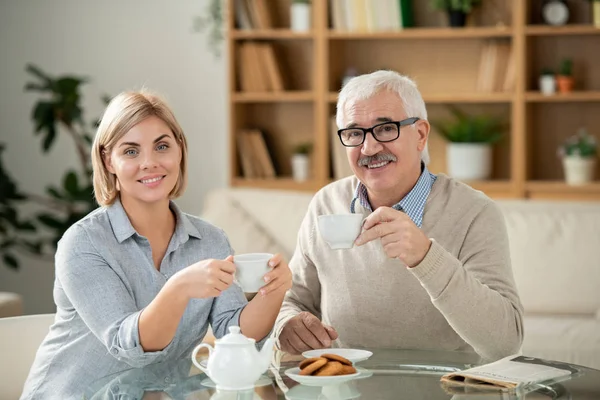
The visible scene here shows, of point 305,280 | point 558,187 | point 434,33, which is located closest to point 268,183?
point 434,33

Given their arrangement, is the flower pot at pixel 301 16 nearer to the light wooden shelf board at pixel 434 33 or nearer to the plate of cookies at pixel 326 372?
the light wooden shelf board at pixel 434 33

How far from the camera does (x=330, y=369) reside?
1.66m

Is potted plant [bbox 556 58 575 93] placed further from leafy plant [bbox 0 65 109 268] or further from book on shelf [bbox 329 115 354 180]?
leafy plant [bbox 0 65 109 268]

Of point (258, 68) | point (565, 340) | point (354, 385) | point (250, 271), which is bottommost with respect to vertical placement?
point (565, 340)

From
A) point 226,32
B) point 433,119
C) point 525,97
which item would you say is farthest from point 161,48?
point 525,97

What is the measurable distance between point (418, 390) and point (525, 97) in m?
3.05

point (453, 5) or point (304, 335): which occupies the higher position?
point (453, 5)

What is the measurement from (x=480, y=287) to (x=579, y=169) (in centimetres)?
276

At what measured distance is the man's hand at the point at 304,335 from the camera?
1.98 meters

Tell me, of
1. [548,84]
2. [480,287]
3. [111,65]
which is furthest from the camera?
[111,65]

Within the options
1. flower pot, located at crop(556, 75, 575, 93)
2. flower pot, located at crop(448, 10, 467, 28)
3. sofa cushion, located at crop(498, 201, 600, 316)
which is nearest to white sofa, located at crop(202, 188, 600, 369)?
sofa cushion, located at crop(498, 201, 600, 316)

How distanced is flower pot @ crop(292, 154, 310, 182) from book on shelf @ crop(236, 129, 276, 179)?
14 cm

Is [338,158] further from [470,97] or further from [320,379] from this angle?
[320,379]

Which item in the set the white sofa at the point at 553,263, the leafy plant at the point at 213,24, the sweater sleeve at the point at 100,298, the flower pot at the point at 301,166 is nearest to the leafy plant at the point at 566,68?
the white sofa at the point at 553,263
